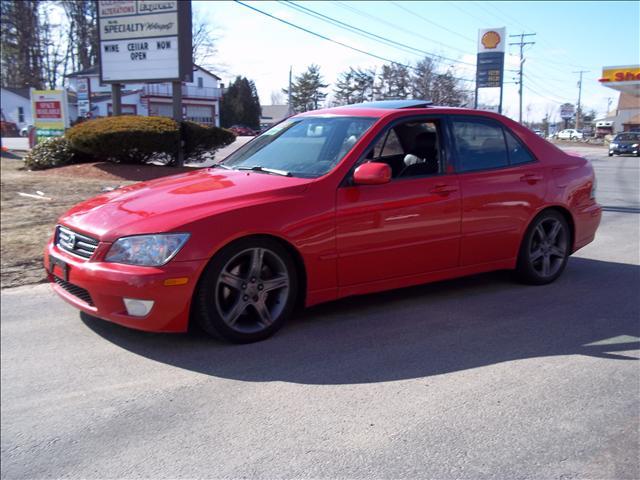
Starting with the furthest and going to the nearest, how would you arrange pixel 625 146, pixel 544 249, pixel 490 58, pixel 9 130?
pixel 9 130, pixel 625 146, pixel 490 58, pixel 544 249

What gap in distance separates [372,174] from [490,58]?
81.3 ft

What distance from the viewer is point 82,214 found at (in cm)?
451

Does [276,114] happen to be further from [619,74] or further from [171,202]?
[619,74]

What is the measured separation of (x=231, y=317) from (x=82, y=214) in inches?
55.9

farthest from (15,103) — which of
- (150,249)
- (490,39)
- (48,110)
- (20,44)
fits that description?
(150,249)

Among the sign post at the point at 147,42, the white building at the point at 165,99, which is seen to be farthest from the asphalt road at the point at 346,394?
the white building at the point at 165,99

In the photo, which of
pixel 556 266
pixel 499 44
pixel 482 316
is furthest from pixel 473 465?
pixel 499 44

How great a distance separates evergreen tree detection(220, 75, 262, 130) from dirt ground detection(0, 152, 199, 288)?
45.3 meters

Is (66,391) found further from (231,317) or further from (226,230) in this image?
(226,230)

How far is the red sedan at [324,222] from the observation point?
157 inches

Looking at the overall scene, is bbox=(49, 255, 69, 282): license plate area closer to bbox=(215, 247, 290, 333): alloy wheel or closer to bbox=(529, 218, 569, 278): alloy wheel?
bbox=(215, 247, 290, 333): alloy wheel

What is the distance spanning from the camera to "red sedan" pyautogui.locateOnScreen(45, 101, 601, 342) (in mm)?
3986

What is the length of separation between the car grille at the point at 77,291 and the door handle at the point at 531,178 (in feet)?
13.0

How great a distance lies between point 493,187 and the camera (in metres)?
5.44
